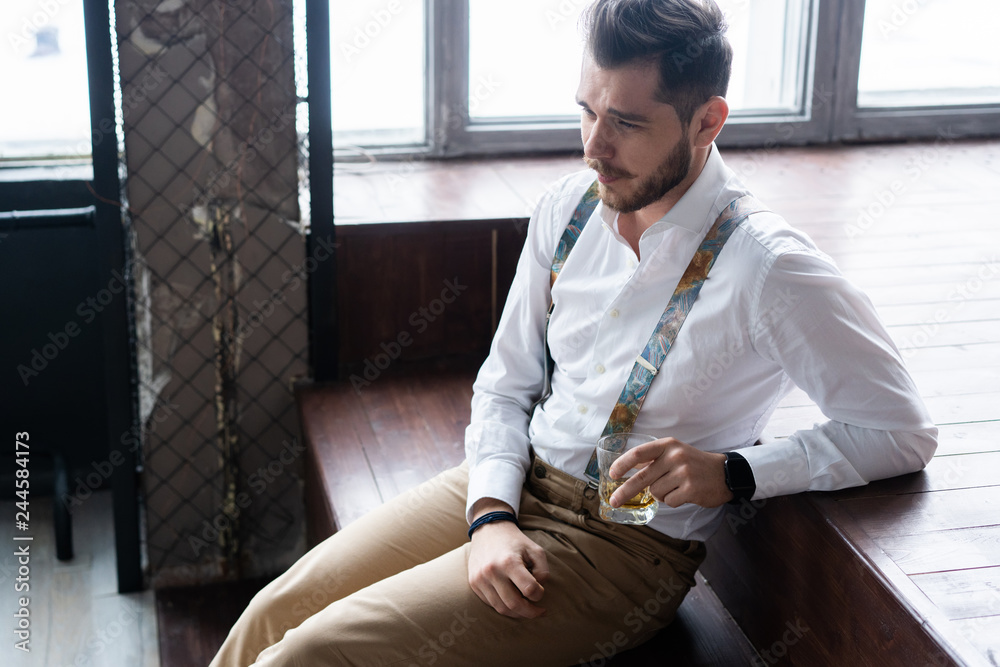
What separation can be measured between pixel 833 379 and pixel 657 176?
14.0 inches

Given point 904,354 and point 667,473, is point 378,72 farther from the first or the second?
point 667,473

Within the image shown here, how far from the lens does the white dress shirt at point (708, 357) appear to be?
1296 millimetres

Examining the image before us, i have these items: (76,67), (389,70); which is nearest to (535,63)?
(389,70)

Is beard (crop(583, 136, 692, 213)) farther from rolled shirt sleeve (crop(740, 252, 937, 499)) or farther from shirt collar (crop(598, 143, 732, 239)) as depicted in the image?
rolled shirt sleeve (crop(740, 252, 937, 499))

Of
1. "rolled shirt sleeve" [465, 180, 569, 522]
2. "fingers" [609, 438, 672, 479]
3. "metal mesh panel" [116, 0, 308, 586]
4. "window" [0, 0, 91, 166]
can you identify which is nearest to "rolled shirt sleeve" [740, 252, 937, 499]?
"fingers" [609, 438, 672, 479]

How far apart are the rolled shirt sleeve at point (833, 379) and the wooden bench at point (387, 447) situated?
407 millimetres

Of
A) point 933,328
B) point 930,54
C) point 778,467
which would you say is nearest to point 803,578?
point 778,467

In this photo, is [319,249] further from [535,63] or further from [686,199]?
[686,199]

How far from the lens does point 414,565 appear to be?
5.11ft

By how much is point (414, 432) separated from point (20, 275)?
127 centimetres

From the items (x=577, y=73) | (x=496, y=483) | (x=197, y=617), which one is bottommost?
(x=197, y=617)

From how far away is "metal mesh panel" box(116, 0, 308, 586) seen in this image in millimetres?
2281

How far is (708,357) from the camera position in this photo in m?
1.36

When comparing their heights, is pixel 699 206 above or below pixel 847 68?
below
